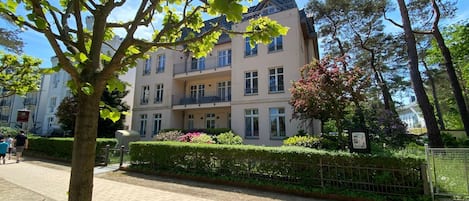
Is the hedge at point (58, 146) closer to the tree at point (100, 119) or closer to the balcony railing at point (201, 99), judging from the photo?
the tree at point (100, 119)

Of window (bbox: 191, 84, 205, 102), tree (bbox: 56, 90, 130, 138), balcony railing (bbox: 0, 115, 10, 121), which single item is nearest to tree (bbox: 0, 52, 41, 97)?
tree (bbox: 56, 90, 130, 138)

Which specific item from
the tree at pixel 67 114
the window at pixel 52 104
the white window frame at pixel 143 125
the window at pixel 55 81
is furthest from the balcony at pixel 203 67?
the window at pixel 52 104

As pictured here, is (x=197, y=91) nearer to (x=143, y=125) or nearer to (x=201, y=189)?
(x=143, y=125)

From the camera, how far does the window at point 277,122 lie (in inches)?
630

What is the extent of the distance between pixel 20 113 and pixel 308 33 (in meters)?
20.3

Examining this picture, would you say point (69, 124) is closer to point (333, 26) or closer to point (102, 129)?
point (102, 129)

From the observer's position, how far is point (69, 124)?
20312mm

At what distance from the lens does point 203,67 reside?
827 inches

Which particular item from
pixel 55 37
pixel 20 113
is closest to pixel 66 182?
pixel 20 113

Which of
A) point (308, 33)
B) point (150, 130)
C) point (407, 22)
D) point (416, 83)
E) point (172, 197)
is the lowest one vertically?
point (172, 197)

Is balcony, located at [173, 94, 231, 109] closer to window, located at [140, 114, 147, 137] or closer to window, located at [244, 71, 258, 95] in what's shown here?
window, located at [244, 71, 258, 95]

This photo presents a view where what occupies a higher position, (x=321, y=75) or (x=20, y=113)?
(x=321, y=75)

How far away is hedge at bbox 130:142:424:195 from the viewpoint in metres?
6.66

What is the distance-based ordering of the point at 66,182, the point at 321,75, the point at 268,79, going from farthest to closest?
the point at 268,79, the point at 321,75, the point at 66,182
